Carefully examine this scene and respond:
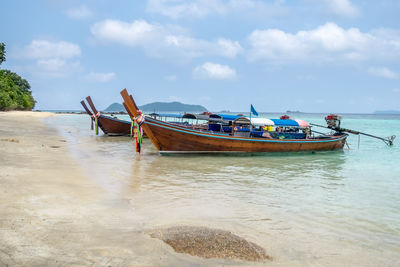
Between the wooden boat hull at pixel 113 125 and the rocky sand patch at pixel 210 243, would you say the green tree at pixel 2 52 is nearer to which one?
the wooden boat hull at pixel 113 125

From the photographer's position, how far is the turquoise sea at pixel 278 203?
5.21 metres

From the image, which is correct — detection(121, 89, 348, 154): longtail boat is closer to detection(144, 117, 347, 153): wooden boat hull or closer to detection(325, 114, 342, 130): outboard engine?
detection(144, 117, 347, 153): wooden boat hull

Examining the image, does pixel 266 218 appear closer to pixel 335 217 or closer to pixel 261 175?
pixel 335 217

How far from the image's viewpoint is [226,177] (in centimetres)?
1133

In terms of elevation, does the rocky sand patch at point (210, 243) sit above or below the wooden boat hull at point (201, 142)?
below

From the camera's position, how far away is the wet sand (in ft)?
12.9

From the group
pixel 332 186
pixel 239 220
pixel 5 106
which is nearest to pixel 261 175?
pixel 332 186

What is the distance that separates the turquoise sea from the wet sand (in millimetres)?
516

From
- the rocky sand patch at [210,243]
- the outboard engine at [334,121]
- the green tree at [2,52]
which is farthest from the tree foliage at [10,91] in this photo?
the rocky sand patch at [210,243]

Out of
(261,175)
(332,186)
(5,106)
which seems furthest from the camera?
(5,106)

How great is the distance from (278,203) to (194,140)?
8.82 meters

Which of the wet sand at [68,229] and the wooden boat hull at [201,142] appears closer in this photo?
the wet sand at [68,229]

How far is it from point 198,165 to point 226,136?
3.71 m

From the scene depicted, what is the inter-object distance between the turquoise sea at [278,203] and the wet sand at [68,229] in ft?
1.69
